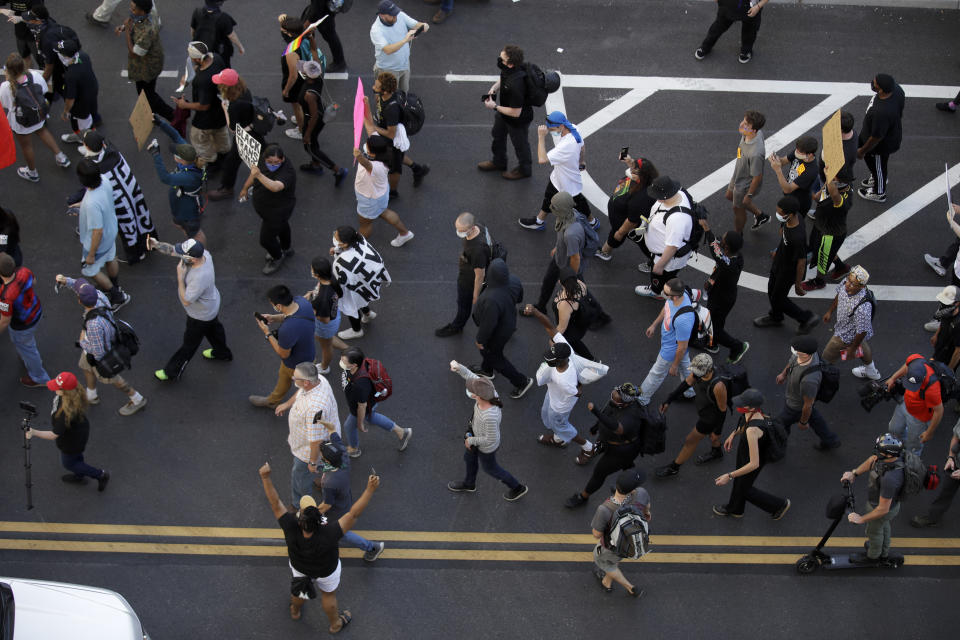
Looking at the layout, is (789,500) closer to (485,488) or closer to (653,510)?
(653,510)

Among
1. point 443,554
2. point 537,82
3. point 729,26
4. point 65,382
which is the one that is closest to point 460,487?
point 443,554

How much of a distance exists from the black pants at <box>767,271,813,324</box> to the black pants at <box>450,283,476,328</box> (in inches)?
135

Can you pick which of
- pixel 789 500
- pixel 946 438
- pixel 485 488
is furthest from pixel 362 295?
pixel 946 438

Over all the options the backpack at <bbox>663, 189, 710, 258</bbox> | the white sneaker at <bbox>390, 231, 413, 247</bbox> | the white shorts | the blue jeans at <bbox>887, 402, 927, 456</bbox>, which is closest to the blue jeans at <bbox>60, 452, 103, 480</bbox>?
the white shorts

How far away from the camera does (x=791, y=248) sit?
10.3 metres

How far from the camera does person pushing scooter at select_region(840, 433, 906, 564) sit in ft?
26.4

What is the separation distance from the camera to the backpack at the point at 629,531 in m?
7.78

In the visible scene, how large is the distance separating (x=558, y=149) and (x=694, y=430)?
12.4 ft

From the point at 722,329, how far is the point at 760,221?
7.73 ft

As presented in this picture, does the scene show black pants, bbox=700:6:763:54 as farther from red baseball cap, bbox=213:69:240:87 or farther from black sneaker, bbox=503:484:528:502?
black sneaker, bbox=503:484:528:502

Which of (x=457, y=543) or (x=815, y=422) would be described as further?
(x=815, y=422)

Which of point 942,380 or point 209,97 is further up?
A: point 209,97

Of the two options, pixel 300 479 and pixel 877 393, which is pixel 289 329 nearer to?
pixel 300 479

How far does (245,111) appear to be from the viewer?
11.2m
